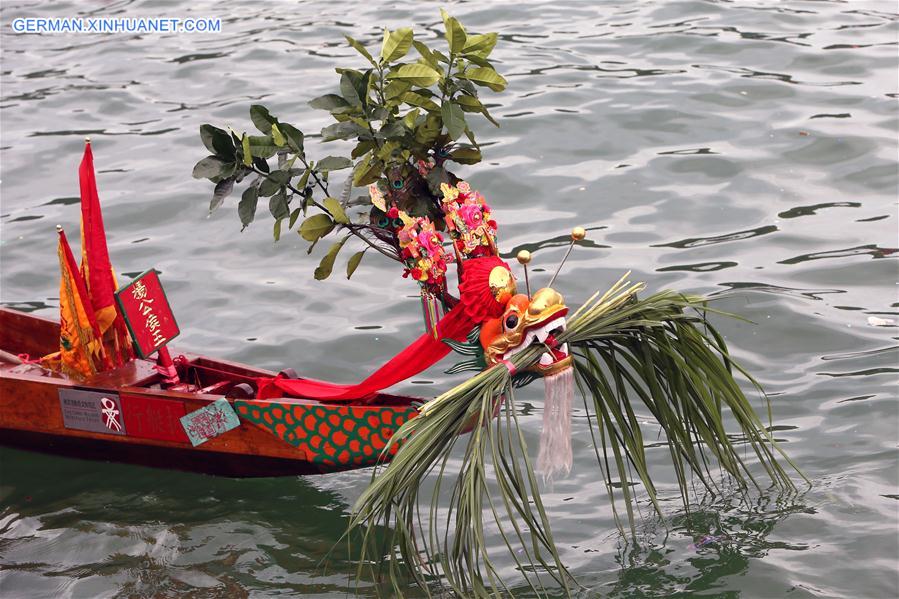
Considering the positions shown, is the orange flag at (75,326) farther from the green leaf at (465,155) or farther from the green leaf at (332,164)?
the green leaf at (465,155)

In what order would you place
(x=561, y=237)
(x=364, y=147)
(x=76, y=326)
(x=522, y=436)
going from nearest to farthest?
(x=522, y=436), (x=364, y=147), (x=76, y=326), (x=561, y=237)

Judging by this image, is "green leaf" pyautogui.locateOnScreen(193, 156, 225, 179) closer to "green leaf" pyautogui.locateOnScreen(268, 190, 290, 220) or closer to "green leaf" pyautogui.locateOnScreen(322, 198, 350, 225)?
"green leaf" pyautogui.locateOnScreen(268, 190, 290, 220)

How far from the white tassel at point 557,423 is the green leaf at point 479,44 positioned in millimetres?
1235

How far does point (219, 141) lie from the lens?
4.29m

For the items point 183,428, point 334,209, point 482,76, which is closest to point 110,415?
point 183,428

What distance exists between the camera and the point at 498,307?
420cm

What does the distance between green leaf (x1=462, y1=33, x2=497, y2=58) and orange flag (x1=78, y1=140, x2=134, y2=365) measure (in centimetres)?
176

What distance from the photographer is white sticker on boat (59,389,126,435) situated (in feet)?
16.8

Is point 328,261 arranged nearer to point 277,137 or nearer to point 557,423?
point 277,137

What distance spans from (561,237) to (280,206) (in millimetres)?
3414

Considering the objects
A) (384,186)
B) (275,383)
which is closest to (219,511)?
(275,383)

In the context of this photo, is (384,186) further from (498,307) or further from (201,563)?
(201,563)

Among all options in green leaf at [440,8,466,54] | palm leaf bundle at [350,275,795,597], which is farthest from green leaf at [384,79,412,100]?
palm leaf bundle at [350,275,795,597]

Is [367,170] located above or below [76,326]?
above
